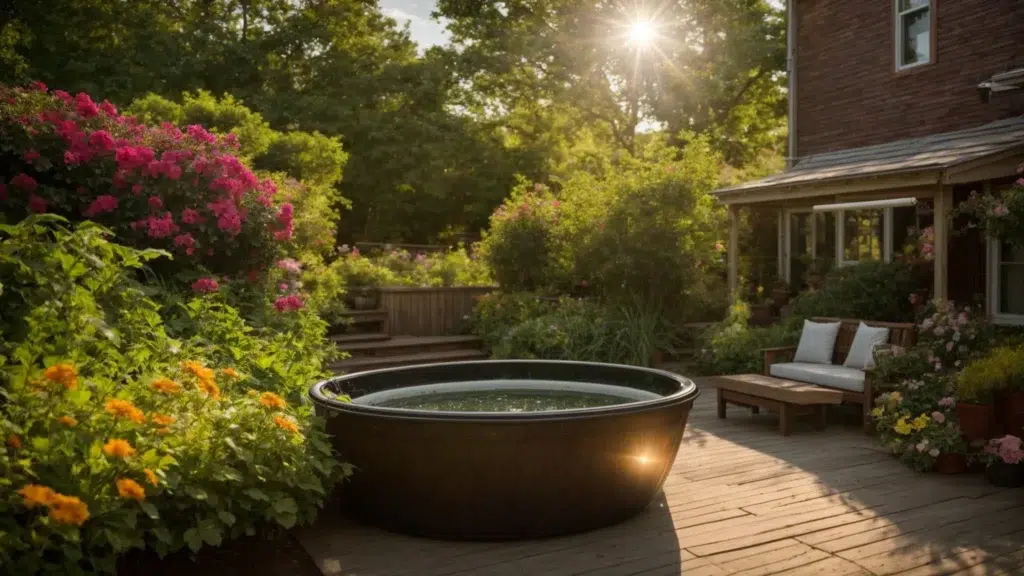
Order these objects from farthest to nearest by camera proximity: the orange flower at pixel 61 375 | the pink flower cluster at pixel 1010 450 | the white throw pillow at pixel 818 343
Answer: the white throw pillow at pixel 818 343 → the pink flower cluster at pixel 1010 450 → the orange flower at pixel 61 375

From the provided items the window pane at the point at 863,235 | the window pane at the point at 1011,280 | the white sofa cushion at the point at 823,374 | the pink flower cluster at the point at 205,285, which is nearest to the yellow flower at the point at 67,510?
the pink flower cluster at the point at 205,285

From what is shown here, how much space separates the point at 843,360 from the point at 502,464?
4.88 meters

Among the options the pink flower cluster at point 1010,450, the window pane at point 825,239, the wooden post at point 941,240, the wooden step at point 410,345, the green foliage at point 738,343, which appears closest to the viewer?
the pink flower cluster at point 1010,450

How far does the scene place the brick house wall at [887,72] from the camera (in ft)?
32.7

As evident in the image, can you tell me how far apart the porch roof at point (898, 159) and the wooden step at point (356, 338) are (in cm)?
498

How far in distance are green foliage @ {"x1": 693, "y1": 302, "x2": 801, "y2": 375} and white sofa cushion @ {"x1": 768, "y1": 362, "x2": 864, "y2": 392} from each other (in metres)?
1.22

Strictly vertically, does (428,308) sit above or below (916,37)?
below

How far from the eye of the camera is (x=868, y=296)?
9.30m

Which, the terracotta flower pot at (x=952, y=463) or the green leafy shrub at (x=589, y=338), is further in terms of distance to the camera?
the green leafy shrub at (x=589, y=338)

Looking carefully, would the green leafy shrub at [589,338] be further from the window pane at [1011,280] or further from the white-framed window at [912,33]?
the white-framed window at [912,33]

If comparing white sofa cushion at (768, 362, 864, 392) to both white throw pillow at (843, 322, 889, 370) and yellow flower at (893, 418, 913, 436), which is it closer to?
white throw pillow at (843, 322, 889, 370)

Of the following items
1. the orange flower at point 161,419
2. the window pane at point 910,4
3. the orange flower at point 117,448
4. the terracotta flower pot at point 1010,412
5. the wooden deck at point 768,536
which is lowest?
the wooden deck at point 768,536

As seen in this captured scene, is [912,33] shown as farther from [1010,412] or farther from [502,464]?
[502,464]

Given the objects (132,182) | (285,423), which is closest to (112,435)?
(285,423)
